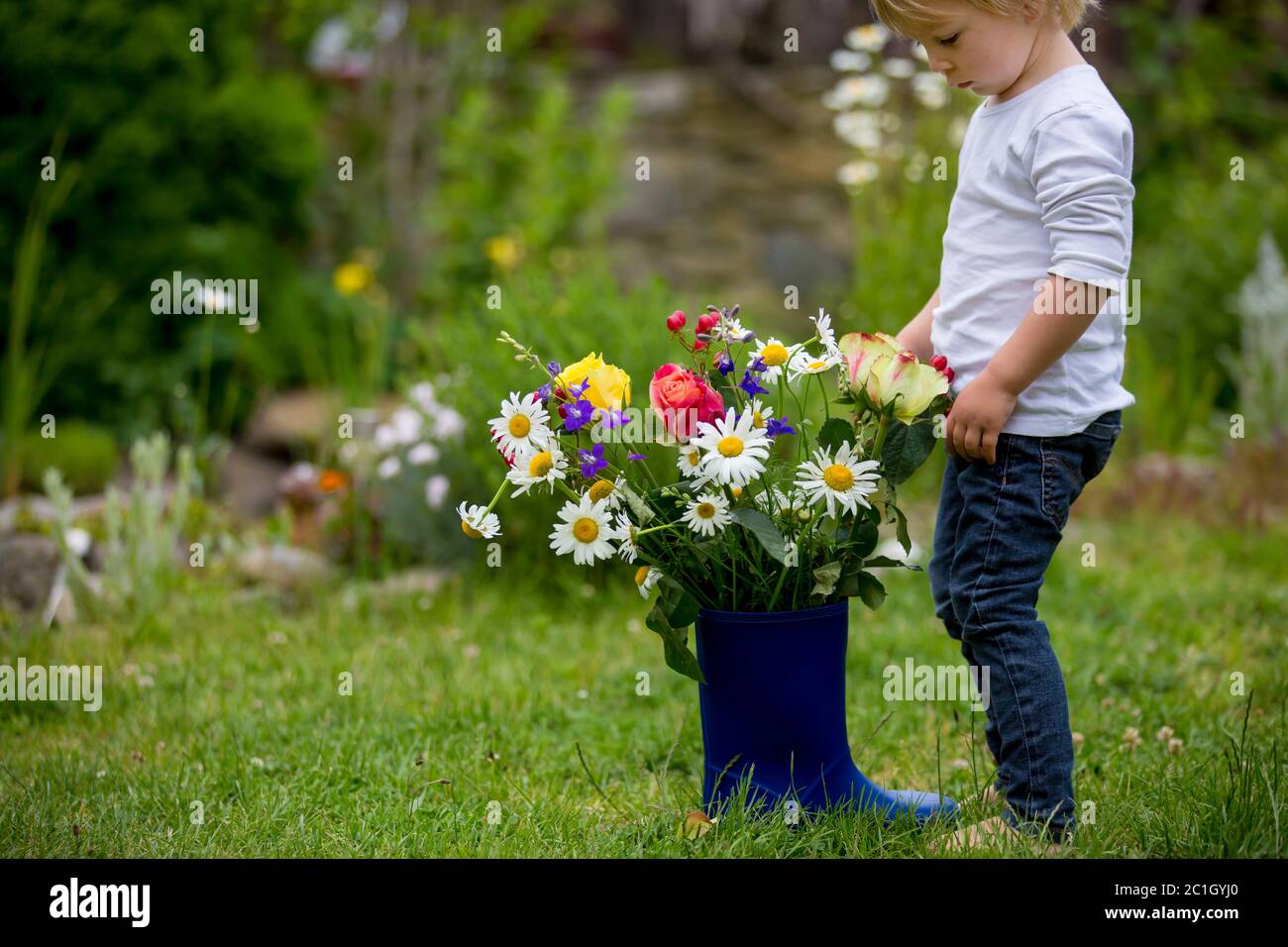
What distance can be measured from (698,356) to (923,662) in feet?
4.19

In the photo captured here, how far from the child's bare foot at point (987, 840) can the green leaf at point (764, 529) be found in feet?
1.74

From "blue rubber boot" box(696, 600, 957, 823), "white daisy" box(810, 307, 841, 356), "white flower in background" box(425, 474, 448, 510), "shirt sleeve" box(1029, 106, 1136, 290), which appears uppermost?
"shirt sleeve" box(1029, 106, 1136, 290)

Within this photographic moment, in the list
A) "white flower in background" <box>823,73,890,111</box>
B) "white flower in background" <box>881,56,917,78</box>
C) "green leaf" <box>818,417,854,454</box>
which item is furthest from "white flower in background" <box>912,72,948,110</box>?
"green leaf" <box>818,417,854,454</box>

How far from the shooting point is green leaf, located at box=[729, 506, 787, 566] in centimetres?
177

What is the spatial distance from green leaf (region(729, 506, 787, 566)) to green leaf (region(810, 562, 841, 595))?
89 millimetres

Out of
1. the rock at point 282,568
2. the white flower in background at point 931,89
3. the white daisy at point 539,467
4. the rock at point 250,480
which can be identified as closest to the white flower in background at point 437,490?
the rock at point 282,568

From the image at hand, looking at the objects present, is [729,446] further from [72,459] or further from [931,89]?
[72,459]

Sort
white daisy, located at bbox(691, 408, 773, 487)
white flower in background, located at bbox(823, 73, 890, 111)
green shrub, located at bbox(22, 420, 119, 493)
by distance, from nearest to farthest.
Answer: white daisy, located at bbox(691, 408, 773, 487) → green shrub, located at bbox(22, 420, 119, 493) → white flower in background, located at bbox(823, 73, 890, 111)

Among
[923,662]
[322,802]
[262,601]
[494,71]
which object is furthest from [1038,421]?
[494,71]

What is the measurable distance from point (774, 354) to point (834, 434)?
0.15 meters

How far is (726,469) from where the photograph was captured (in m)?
1.74

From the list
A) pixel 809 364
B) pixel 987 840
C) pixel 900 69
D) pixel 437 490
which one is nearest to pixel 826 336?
pixel 809 364

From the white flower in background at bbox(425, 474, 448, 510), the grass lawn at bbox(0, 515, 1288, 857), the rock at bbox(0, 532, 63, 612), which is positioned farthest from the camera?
the white flower in background at bbox(425, 474, 448, 510)

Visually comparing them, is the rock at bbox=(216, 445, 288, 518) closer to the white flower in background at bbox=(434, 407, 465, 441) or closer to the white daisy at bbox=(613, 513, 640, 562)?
the white flower in background at bbox=(434, 407, 465, 441)
